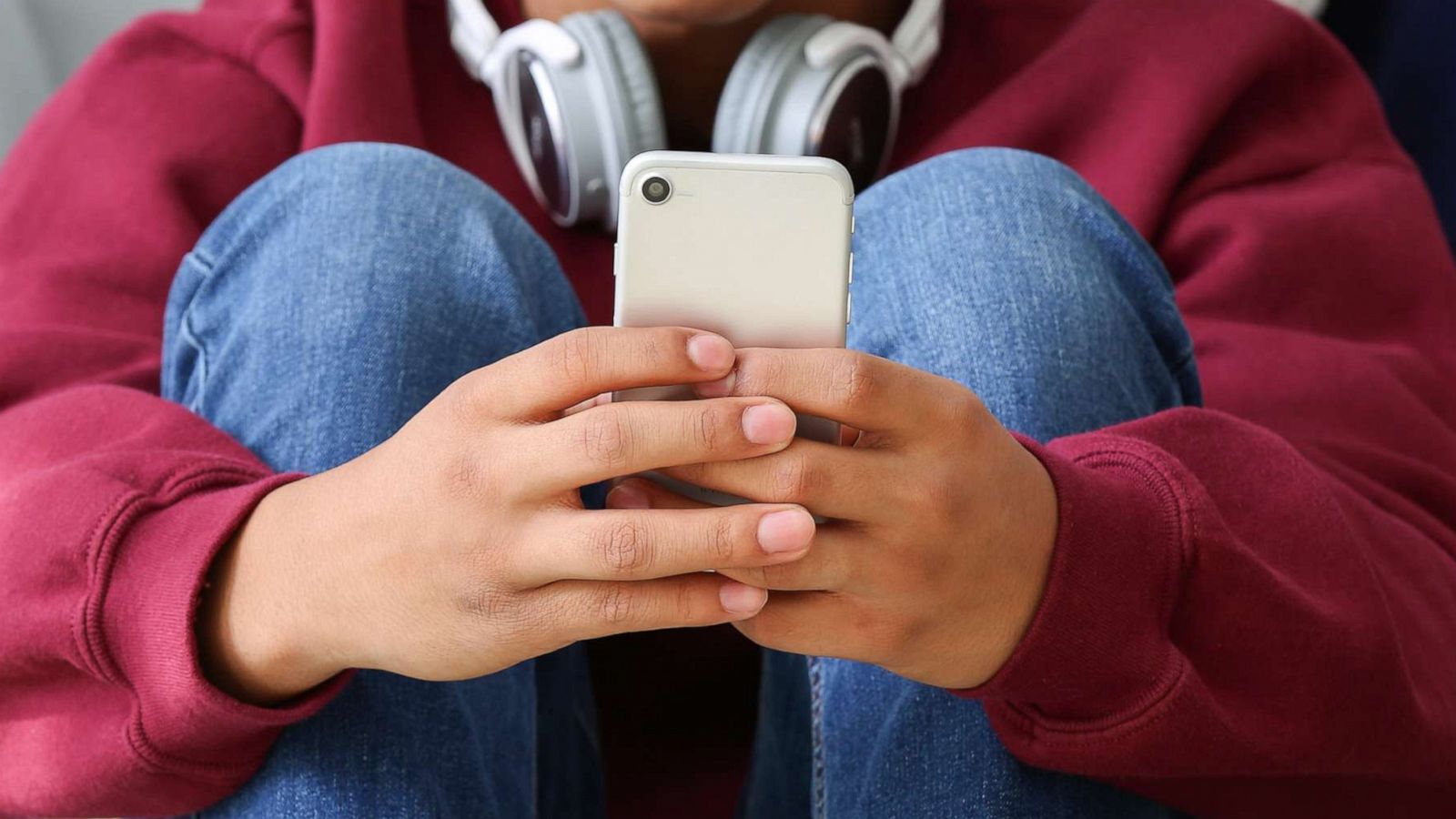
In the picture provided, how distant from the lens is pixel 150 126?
82 centimetres

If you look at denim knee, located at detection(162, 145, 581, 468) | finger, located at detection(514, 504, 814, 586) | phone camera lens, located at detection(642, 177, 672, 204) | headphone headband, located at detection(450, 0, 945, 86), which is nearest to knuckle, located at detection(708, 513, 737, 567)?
finger, located at detection(514, 504, 814, 586)

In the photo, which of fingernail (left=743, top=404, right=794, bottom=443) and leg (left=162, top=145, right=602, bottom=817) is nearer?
fingernail (left=743, top=404, right=794, bottom=443)

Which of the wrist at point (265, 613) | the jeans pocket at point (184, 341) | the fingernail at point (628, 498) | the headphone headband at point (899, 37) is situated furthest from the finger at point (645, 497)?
the headphone headband at point (899, 37)

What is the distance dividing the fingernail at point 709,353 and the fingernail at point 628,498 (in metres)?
0.06

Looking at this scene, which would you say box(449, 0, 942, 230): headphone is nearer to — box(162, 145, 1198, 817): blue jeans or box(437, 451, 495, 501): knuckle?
box(162, 145, 1198, 817): blue jeans

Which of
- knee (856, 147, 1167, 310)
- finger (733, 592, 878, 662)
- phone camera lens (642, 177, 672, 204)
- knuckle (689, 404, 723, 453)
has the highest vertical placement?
phone camera lens (642, 177, 672, 204)

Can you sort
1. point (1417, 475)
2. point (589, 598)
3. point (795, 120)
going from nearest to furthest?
point (589, 598) → point (1417, 475) → point (795, 120)

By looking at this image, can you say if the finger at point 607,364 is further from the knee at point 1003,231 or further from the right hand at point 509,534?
the knee at point 1003,231

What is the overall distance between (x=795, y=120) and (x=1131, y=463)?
0.36 m

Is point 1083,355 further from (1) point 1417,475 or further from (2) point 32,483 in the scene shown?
(2) point 32,483

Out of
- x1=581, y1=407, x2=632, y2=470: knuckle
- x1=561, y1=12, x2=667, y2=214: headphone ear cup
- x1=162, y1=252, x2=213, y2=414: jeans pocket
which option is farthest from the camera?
x1=561, y1=12, x2=667, y2=214: headphone ear cup

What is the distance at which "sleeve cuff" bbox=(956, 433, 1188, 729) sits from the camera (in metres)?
0.47

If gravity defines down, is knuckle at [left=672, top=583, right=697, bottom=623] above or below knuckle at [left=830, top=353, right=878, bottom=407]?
below

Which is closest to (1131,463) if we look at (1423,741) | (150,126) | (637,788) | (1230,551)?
(1230,551)
